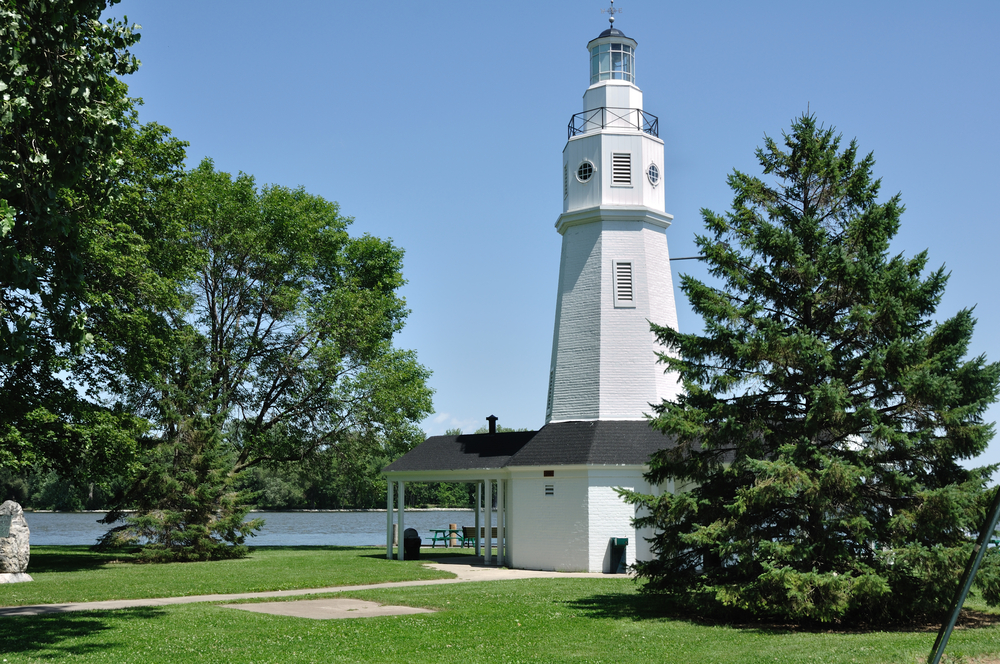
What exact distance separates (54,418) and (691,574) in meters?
16.0

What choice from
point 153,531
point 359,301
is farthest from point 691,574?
point 359,301

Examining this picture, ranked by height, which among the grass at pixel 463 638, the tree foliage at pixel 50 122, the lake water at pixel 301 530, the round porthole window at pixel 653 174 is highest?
the round porthole window at pixel 653 174

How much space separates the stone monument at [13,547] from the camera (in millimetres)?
20016

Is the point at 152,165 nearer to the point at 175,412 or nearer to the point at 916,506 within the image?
the point at 175,412

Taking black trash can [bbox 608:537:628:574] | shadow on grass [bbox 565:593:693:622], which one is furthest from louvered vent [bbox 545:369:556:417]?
shadow on grass [bbox 565:593:693:622]

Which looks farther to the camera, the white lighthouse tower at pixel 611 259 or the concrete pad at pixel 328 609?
the white lighthouse tower at pixel 611 259

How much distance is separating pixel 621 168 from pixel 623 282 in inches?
139

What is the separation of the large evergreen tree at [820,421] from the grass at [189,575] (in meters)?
8.97

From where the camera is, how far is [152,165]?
26.9 m

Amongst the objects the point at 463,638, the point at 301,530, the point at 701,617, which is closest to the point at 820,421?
the point at 701,617

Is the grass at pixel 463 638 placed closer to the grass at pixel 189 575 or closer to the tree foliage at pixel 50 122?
the grass at pixel 189 575

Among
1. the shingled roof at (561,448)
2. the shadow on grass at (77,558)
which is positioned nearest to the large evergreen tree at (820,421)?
the shingled roof at (561,448)

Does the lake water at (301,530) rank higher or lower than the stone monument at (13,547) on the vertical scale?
lower

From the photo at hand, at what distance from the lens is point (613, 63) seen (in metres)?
28.4
